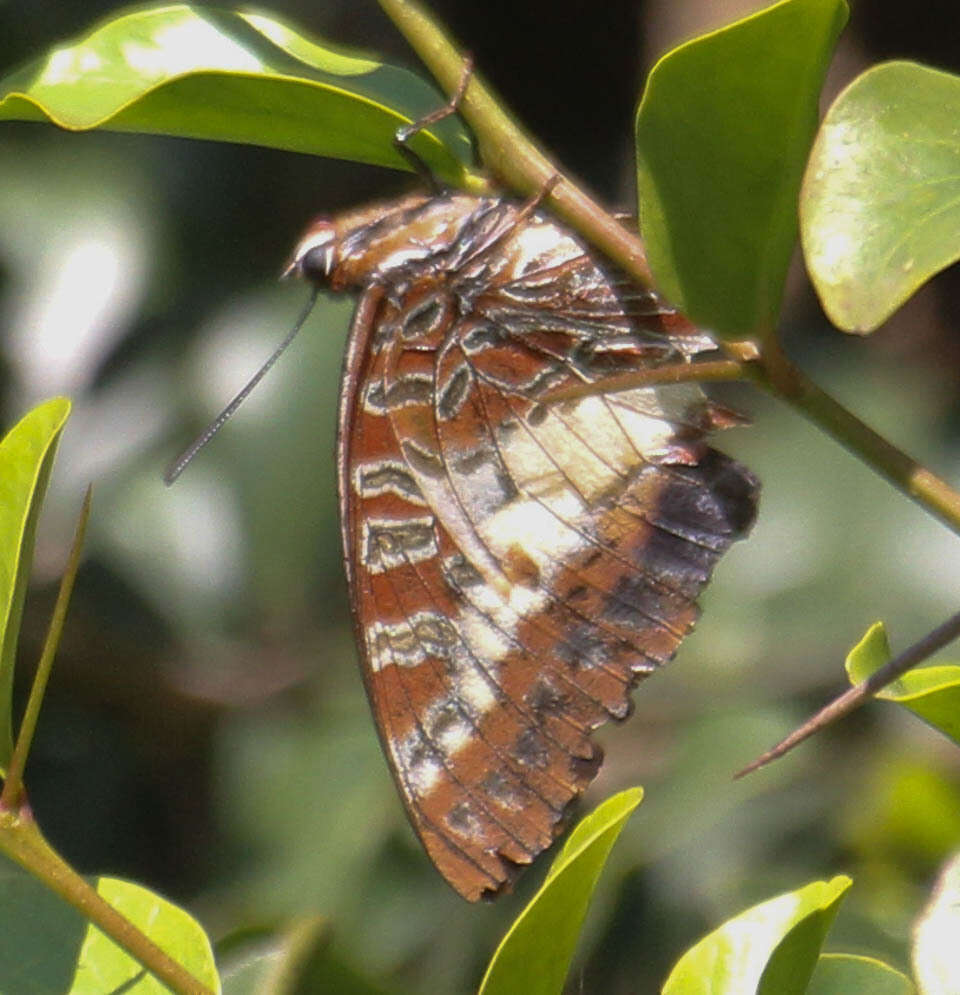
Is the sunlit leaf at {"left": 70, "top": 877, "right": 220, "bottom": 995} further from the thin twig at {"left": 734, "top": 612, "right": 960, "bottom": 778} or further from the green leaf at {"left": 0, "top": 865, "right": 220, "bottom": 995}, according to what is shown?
the thin twig at {"left": 734, "top": 612, "right": 960, "bottom": 778}

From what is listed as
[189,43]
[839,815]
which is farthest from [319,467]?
[189,43]

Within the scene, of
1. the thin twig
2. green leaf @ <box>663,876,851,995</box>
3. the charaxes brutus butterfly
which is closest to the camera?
the thin twig

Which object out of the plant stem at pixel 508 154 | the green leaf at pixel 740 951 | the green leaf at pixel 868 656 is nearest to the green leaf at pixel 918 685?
the green leaf at pixel 868 656

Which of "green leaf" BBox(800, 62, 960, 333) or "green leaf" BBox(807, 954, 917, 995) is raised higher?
"green leaf" BBox(800, 62, 960, 333)

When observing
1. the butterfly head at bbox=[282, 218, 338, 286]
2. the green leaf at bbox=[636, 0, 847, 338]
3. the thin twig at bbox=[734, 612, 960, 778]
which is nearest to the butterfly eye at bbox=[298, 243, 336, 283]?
the butterfly head at bbox=[282, 218, 338, 286]

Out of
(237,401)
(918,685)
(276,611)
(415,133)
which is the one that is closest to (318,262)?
(237,401)
